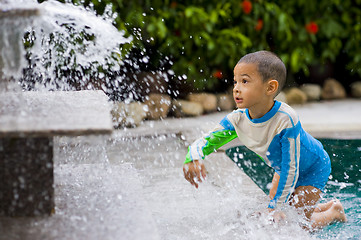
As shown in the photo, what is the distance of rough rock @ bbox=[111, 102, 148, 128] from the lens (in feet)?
16.5

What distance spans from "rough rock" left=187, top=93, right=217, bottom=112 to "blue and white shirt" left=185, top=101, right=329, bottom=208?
307cm

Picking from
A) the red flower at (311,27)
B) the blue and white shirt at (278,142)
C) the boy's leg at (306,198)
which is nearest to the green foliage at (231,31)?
the red flower at (311,27)

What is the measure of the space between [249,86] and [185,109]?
10.3ft

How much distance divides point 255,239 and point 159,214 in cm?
59

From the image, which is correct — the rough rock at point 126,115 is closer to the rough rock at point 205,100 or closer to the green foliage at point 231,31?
the green foliage at point 231,31

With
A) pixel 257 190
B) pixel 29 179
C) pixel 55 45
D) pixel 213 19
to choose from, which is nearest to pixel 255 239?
pixel 257 190

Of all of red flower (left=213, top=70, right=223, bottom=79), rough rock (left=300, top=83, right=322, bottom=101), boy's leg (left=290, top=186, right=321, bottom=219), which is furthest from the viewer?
rough rock (left=300, top=83, right=322, bottom=101)

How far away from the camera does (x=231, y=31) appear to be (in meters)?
5.93

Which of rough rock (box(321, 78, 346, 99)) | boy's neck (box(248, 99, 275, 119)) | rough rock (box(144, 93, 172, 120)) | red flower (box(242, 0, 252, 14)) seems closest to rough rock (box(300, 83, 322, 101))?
rough rock (box(321, 78, 346, 99))

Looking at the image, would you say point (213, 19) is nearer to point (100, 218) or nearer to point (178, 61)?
point (178, 61)

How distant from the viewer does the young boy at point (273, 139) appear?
8.21ft

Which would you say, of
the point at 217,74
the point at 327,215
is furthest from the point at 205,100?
the point at 327,215

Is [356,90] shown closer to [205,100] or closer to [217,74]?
[217,74]

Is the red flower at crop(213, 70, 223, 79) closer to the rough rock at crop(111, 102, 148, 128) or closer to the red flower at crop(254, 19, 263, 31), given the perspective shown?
the red flower at crop(254, 19, 263, 31)
